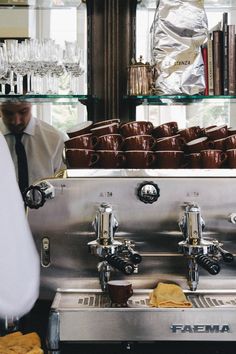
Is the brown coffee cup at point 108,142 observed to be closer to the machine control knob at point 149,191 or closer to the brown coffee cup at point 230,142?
the machine control knob at point 149,191

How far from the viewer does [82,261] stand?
1.68m

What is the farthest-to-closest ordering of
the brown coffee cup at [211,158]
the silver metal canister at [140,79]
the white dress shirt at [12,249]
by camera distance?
the silver metal canister at [140,79] → the brown coffee cup at [211,158] → the white dress shirt at [12,249]

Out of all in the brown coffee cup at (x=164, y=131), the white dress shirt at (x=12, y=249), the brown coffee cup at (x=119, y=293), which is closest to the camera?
the white dress shirt at (x=12, y=249)

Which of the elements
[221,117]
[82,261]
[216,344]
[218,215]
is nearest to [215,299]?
[216,344]

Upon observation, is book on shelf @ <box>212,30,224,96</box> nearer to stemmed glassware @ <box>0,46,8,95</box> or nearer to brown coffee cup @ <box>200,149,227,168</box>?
brown coffee cup @ <box>200,149,227,168</box>

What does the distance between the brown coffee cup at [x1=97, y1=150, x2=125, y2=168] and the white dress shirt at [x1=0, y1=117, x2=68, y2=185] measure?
483mm

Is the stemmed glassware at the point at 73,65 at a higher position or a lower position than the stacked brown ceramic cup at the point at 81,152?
higher

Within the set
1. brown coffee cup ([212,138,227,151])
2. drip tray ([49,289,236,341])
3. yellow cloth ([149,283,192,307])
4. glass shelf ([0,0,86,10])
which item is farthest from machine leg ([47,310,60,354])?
glass shelf ([0,0,86,10])

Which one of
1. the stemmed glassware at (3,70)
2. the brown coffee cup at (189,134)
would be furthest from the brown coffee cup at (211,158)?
the stemmed glassware at (3,70)

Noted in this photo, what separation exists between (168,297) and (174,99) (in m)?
0.75

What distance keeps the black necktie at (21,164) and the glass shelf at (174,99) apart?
437 millimetres

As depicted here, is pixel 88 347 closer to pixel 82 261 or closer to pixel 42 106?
pixel 82 261

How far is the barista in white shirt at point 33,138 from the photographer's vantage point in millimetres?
2254

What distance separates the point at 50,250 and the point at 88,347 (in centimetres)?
28
